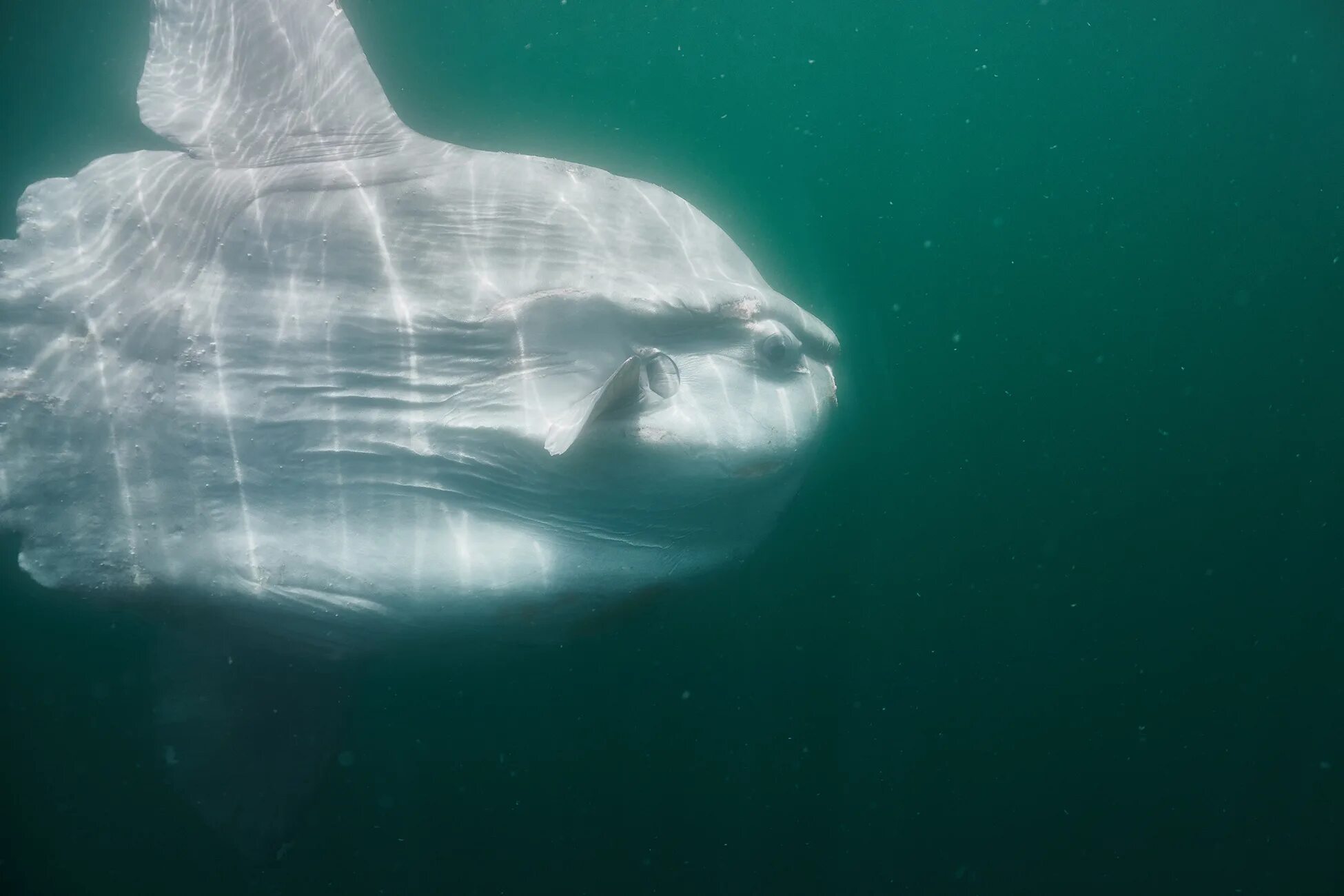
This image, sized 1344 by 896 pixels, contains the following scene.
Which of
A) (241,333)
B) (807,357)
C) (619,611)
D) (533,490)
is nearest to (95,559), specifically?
Result: (241,333)

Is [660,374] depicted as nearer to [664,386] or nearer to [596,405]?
[664,386]

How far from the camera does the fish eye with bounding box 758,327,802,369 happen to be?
362cm

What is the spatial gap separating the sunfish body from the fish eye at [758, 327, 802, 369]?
0.04 feet

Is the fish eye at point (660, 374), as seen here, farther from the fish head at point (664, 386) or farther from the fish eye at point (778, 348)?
the fish eye at point (778, 348)

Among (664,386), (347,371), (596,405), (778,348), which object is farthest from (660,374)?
(347,371)

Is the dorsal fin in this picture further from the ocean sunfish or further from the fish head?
the fish head

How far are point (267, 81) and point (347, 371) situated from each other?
193 cm

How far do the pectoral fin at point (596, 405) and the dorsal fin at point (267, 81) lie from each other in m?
2.07

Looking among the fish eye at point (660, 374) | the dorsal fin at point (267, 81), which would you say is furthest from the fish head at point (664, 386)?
the dorsal fin at point (267, 81)

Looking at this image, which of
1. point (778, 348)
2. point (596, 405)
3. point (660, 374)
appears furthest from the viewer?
point (778, 348)

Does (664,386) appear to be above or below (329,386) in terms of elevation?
above

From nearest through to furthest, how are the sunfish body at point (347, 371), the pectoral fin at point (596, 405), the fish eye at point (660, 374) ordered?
the pectoral fin at point (596, 405)
the sunfish body at point (347, 371)
the fish eye at point (660, 374)

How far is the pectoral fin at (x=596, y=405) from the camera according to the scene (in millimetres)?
2484

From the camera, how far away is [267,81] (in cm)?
364
